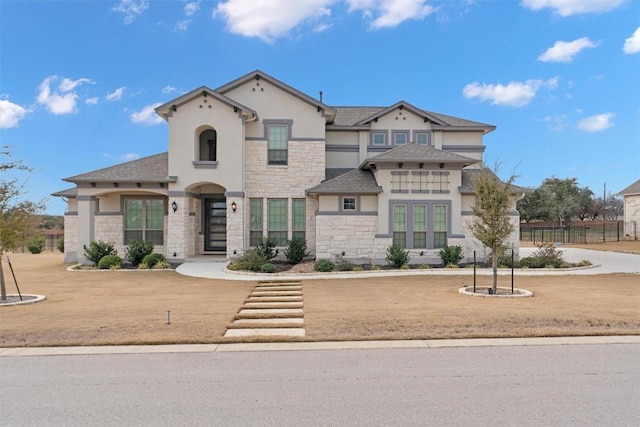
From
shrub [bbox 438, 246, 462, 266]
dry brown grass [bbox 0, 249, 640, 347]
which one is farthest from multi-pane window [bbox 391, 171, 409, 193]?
dry brown grass [bbox 0, 249, 640, 347]

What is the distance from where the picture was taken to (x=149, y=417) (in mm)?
4312

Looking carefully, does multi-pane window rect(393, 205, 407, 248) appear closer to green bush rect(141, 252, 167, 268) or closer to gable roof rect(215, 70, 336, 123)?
gable roof rect(215, 70, 336, 123)

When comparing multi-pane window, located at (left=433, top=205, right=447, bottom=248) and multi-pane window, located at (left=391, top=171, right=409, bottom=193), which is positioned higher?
multi-pane window, located at (left=391, top=171, right=409, bottom=193)

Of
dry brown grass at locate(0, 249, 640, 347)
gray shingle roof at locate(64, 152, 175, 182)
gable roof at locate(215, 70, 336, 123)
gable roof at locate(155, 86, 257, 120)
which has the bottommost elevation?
dry brown grass at locate(0, 249, 640, 347)

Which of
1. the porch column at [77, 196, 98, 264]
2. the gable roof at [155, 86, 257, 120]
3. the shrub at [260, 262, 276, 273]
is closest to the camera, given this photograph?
the shrub at [260, 262, 276, 273]

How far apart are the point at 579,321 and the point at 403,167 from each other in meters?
10.8

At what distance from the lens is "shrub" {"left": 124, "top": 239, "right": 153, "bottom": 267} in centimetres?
1831

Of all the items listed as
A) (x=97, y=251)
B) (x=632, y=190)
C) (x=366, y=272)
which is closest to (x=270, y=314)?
(x=366, y=272)

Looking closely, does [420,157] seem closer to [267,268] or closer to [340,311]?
[267,268]

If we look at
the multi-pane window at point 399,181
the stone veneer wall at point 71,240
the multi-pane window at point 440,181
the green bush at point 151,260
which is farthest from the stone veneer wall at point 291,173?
the stone veneer wall at point 71,240

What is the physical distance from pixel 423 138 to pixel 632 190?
2744 cm

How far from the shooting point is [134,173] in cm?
1917

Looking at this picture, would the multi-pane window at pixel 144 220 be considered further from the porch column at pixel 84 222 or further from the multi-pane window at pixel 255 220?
the multi-pane window at pixel 255 220

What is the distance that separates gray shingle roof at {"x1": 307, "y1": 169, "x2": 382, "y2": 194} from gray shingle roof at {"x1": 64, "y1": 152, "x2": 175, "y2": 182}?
682 centimetres
